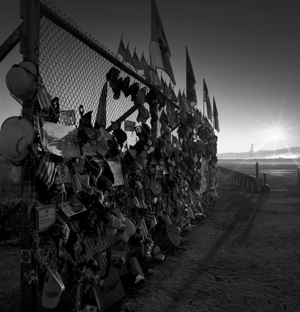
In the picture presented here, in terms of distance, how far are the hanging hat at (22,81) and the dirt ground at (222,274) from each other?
8.92 ft

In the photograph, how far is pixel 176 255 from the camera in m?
5.09

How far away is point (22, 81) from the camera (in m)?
2.12

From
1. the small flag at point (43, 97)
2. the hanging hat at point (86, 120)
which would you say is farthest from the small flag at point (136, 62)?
the small flag at point (43, 97)

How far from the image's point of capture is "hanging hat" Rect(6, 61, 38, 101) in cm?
212

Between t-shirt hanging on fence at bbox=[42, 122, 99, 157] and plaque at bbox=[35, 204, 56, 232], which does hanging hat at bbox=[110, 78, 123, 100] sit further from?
plaque at bbox=[35, 204, 56, 232]

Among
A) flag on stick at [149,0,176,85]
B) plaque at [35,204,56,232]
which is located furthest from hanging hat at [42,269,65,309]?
flag on stick at [149,0,176,85]

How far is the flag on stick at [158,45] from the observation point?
447 cm

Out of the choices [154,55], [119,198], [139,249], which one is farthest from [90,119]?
[139,249]

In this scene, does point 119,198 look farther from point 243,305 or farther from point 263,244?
point 263,244

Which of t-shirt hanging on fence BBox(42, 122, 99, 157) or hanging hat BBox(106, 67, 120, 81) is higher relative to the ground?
hanging hat BBox(106, 67, 120, 81)

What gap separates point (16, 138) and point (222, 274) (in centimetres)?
372

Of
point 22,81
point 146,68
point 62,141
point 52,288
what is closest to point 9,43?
point 22,81

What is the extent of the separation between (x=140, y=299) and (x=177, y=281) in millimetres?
773

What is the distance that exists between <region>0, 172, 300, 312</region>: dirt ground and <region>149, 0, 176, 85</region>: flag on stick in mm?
3584
